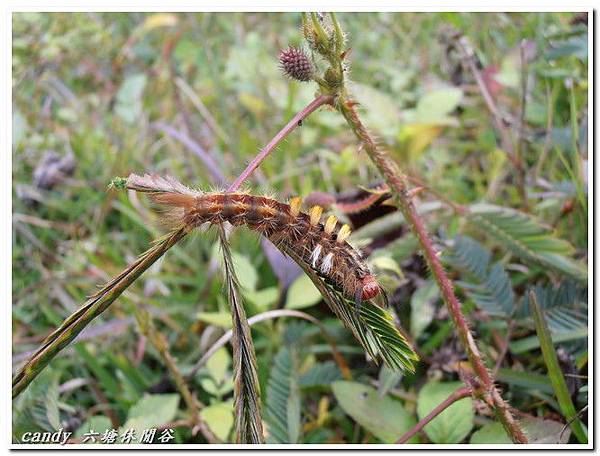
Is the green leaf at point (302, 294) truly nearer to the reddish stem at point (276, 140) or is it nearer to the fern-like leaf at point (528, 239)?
the fern-like leaf at point (528, 239)

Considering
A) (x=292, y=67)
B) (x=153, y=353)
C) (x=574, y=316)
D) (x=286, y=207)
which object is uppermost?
(x=292, y=67)

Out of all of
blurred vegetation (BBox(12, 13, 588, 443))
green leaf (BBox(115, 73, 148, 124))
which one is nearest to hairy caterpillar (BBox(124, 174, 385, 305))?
blurred vegetation (BBox(12, 13, 588, 443))

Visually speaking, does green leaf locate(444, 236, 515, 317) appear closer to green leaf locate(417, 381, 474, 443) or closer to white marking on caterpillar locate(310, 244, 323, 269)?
green leaf locate(417, 381, 474, 443)

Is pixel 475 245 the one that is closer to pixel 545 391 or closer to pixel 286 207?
pixel 545 391

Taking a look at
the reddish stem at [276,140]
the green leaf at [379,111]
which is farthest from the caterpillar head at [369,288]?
the green leaf at [379,111]

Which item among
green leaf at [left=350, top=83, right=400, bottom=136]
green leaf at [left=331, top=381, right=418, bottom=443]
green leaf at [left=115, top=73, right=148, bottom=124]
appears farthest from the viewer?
green leaf at [left=115, top=73, right=148, bottom=124]
